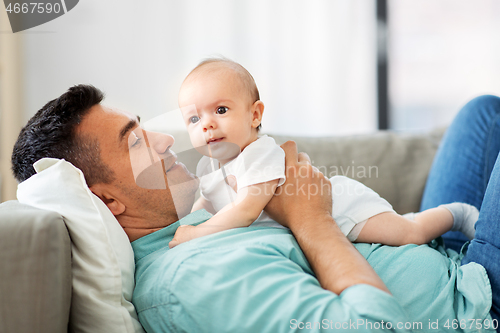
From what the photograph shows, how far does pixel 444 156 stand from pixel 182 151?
1.01 metres

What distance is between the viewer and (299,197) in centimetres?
92

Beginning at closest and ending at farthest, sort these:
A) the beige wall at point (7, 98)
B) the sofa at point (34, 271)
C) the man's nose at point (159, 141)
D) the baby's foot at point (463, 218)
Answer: the sofa at point (34, 271), the man's nose at point (159, 141), the baby's foot at point (463, 218), the beige wall at point (7, 98)

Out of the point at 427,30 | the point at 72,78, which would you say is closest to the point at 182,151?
the point at 72,78

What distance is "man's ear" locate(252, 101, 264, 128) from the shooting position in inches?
39.2

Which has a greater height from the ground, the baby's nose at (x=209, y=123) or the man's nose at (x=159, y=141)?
the baby's nose at (x=209, y=123)

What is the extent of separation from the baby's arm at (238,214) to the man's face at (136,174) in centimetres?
13

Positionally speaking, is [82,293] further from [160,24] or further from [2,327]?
[160,24]

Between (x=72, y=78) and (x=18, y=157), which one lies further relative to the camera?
(x=72, y=78)

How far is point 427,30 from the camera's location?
2988mm

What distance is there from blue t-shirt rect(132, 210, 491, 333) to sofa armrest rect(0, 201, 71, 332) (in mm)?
163

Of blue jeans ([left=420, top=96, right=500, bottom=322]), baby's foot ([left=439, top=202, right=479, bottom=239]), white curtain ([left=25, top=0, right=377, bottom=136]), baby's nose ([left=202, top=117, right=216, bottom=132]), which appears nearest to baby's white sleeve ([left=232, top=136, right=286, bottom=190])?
baby's nose ([left=202, top=117, right=216, bottom=132])

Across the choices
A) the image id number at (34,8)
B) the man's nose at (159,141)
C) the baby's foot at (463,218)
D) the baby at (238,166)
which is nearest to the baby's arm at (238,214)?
the baby at (238,166)

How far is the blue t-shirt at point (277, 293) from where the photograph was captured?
646 mm

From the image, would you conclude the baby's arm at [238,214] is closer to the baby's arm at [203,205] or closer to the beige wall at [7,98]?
the baby's arm at [203,205]
